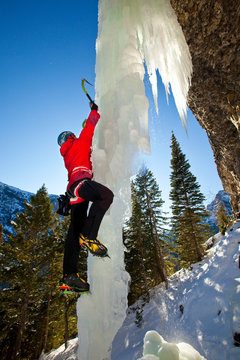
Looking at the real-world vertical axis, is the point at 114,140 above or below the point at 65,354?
above

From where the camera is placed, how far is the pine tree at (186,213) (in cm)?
1402

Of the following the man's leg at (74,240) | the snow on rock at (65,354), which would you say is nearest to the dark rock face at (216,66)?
the man's leg at (74,240)

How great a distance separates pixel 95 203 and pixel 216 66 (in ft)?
21.1

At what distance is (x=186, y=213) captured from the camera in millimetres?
15500

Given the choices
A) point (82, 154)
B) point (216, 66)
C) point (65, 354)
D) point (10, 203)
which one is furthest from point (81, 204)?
point (10, 203)

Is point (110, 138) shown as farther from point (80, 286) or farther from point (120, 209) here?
point (80, 286)

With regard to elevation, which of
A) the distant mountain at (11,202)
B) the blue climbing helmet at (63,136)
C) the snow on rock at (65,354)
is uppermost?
the distant mountain at (11,202)

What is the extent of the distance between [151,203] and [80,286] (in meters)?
15.5

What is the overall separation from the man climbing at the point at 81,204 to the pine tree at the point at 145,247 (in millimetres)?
12629

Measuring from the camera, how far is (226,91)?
5.96 m

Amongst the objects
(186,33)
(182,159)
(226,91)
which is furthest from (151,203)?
(186,33)

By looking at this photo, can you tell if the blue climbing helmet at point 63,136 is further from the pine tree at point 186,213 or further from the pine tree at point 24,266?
the pine tree at point 186,213

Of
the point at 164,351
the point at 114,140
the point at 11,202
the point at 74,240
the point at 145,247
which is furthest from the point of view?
the point at 11,202

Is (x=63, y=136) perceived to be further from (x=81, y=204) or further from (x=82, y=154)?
(x=81, y=204)
